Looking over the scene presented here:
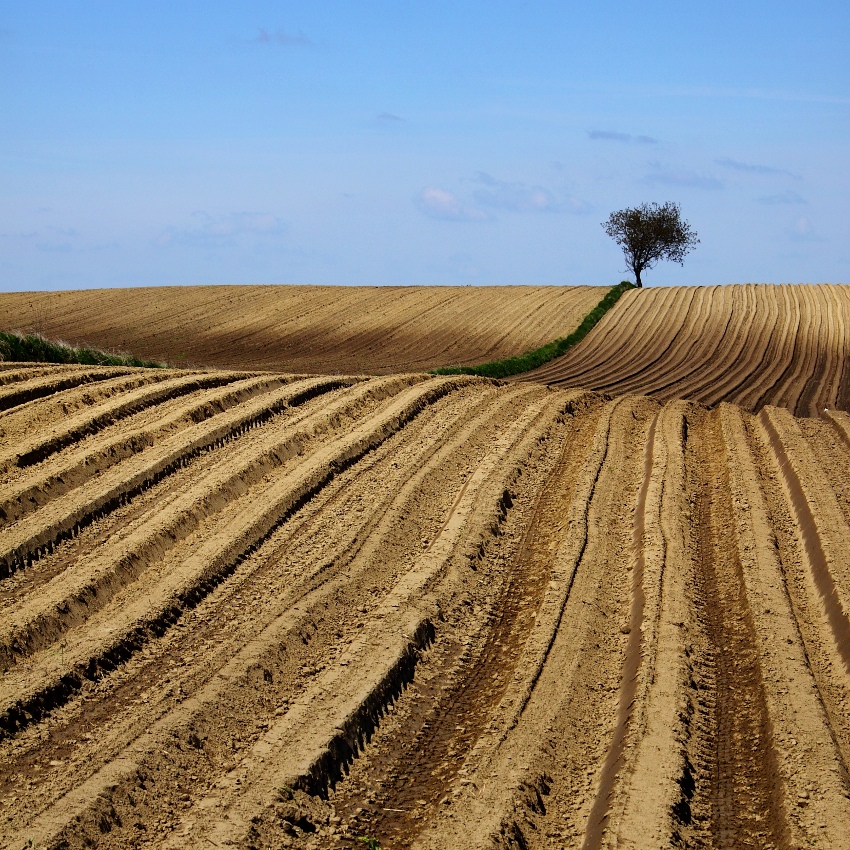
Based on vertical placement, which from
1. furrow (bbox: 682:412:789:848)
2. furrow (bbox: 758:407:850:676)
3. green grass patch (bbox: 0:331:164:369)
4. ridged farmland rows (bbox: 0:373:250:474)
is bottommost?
furrow (bbox: 682:412:789:848)

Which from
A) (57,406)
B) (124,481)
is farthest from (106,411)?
(124,481)

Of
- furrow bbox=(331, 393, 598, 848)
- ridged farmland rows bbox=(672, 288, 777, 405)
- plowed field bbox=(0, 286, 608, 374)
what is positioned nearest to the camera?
furrow bbox=(331, 393, 598, 848)

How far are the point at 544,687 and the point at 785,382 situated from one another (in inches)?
843

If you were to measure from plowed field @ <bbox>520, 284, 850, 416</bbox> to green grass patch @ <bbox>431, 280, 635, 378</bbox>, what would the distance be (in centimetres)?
39

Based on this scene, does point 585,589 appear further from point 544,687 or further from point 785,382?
point 785,382

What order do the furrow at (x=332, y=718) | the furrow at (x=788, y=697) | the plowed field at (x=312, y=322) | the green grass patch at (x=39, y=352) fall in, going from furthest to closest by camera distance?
the plowed field at (x=312, y=322) → the green grass patch at (x=39, y=352) → the furrow at (x=788, y=697) → the furrow at (x=332, y=718)

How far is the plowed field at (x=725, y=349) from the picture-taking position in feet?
79.5

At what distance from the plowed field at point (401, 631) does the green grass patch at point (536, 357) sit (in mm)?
8707

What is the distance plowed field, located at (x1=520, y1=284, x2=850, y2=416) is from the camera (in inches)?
954

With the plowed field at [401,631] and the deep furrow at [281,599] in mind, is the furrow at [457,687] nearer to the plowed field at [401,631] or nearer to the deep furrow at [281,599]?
the plowed field at [401,631]

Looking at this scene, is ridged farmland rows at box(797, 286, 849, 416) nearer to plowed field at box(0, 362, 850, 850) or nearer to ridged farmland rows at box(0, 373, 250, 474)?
plowed field at box(0, 362, 850, 850)

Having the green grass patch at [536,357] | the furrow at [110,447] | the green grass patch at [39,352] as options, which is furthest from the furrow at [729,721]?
the green grass patch at [536,357]

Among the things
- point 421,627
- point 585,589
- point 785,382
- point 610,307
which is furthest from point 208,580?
point 610,307

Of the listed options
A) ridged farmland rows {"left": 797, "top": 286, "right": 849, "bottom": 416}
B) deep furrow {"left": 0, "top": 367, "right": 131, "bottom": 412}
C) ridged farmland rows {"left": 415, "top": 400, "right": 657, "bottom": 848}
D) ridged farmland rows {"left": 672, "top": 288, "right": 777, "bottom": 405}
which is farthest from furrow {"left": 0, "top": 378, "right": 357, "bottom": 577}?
ridged farmland rows {"left": 797, "top": 286, "right": 849, "bottom": 416}
